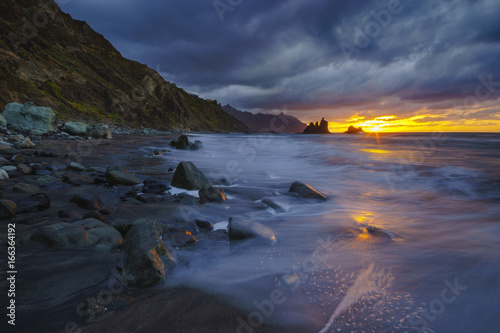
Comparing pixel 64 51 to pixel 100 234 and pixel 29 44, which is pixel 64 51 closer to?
pixel 29 44

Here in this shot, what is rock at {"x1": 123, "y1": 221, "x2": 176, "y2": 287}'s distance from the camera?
2080 millimetres

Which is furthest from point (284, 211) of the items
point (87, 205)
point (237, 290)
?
point (87, 205)

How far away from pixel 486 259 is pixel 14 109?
2121 centimetres

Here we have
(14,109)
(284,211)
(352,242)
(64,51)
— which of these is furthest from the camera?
(64,51)

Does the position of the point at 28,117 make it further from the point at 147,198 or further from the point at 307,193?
the point at 307,193

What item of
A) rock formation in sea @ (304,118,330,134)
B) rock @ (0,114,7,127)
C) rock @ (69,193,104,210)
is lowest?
rock @ (69,193,104,210)

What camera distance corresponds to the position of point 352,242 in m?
3.21

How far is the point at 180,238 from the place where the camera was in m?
3.04

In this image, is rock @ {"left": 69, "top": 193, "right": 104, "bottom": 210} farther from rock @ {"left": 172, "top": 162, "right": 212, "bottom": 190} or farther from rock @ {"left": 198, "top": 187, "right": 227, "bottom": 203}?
rock @ {"left": 172, "top": 162, "right": 212, "bottom": 190}

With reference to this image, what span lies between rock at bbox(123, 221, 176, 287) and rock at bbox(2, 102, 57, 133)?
1751 centimetres

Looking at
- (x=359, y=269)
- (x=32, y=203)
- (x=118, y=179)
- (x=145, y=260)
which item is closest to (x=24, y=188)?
(x=32, y=203)

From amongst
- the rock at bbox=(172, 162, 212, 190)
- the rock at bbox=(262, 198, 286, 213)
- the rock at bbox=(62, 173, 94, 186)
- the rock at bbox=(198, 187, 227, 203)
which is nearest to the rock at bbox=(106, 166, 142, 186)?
the rock at bbox=(62, 173, 94, 186)

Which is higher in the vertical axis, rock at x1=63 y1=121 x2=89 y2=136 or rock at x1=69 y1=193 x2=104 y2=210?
rock at x1=63 y1=121 x2=89 y2=136

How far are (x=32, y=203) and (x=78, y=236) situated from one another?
5.08 feet
